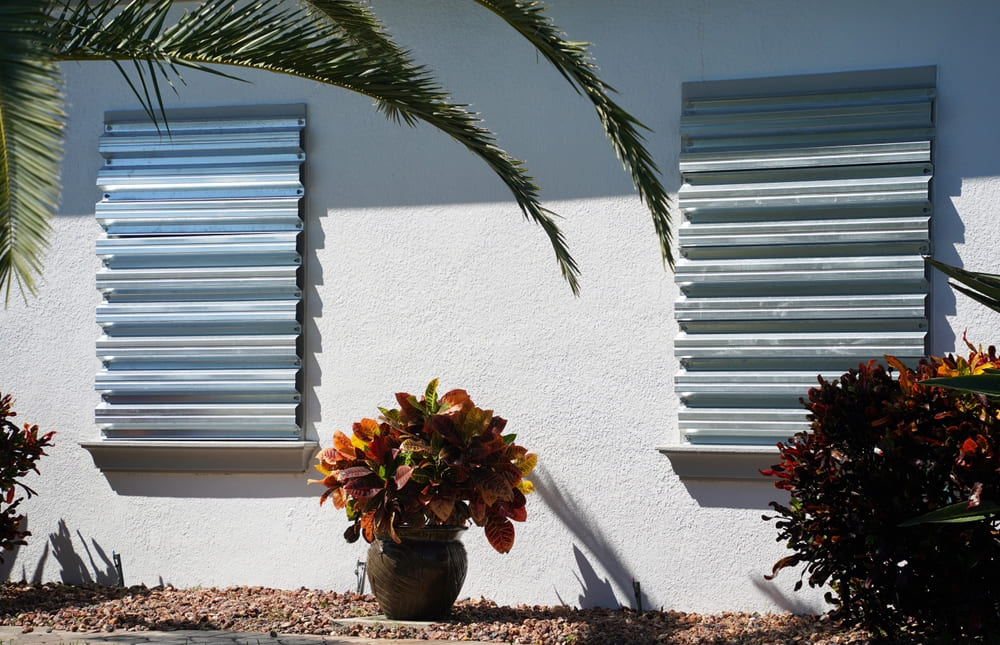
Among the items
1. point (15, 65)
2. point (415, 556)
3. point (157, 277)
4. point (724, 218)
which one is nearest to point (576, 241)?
point (724, 218)

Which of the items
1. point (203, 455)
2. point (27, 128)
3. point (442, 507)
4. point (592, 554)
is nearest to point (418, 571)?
point (442, 507)

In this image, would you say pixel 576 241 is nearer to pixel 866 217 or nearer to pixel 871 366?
pixel 866 217

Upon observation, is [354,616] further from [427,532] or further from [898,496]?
[898,496]

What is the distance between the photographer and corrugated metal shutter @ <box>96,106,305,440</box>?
7.23 metres

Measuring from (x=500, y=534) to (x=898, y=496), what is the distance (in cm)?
215

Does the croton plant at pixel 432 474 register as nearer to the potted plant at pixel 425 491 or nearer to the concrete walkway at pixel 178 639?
the potted plant at pixel 425 491

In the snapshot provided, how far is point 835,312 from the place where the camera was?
254 inches

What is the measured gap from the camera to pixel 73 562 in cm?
753

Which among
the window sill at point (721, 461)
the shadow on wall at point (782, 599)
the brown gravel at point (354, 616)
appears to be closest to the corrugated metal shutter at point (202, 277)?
the brown gravel at point (354, 616)

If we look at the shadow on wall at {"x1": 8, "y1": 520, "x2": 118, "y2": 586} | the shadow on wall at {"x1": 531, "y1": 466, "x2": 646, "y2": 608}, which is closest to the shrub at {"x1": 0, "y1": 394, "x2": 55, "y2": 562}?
the shadow on wall at {"x1": 8, "y1": 520, "x2": 118, "y2": 586}

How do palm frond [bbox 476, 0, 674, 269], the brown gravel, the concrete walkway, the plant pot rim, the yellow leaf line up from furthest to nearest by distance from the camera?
1. the yellow leaf
2. the plant pot rim
3. the brown gravel
4. the concrete walkway
5. palm frond [bbox 476, 0, 674, 269]

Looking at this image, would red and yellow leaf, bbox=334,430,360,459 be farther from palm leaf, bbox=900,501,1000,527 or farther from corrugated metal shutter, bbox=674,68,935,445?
palm leaf, bbox=900,501,1000,527

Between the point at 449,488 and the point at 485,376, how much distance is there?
45.3 inches

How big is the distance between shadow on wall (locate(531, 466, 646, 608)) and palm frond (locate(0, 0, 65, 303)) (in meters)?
4.01
